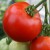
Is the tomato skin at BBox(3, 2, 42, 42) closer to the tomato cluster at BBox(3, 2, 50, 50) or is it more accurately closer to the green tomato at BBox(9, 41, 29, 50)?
the tomato cluster at BBox(3, 2, 50, 50)

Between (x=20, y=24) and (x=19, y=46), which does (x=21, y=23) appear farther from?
(x=19, y=46)

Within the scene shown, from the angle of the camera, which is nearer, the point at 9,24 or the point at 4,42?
the point at 9,24

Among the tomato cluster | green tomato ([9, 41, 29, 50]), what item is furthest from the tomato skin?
green tomato ([9, 41, 29, 50])

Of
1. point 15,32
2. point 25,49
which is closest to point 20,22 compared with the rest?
point 15,32

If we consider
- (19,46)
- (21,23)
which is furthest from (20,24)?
(19,46)

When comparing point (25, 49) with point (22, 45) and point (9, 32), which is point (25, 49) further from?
point (9, 32)

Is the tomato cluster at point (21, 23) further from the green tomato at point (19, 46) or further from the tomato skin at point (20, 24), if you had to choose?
the green tomato at point (19, 46)

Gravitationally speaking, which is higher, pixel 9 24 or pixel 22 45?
pixel 9 24
